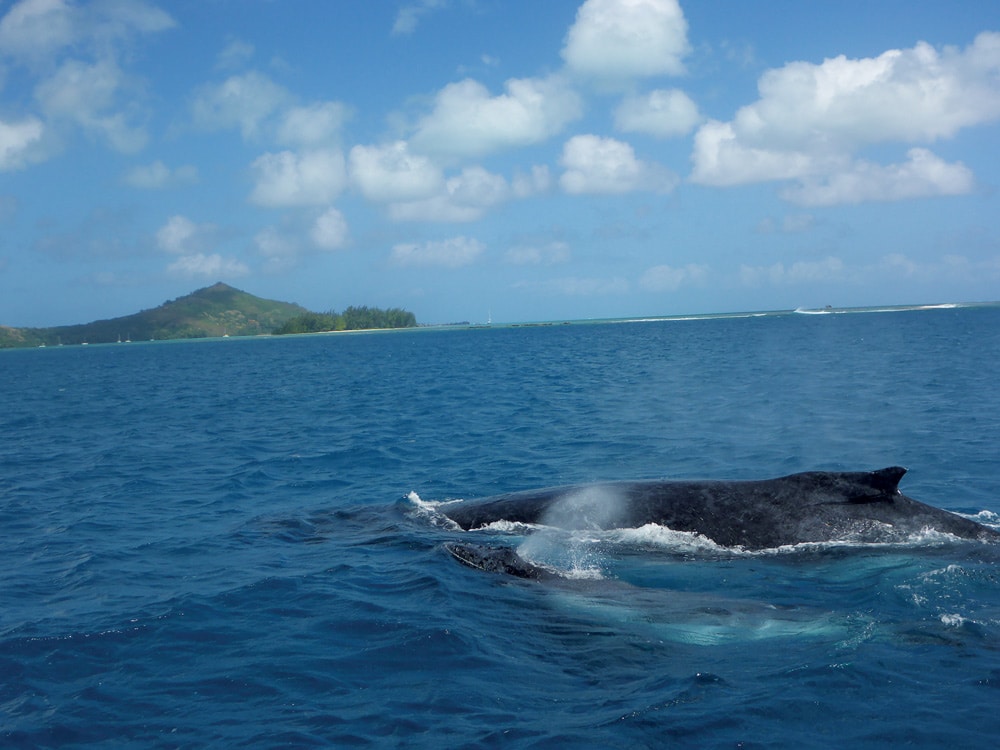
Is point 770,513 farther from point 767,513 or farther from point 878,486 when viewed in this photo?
point 878,486

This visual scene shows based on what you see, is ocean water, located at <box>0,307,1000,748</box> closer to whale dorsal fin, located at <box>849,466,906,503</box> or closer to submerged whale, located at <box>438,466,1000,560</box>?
submerged whale, located at <box>438,466,1000,560</box>

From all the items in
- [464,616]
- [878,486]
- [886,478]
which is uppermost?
[886,478]

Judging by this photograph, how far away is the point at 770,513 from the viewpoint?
41.1 ft

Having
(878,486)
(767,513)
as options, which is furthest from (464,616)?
(878,486)

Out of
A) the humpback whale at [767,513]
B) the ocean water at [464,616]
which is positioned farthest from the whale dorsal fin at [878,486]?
the ocean water at [464,616]

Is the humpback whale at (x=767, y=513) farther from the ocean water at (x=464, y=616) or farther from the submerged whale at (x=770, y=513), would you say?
the ocean water at (x=464, y=616)

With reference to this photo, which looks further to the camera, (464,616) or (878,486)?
(878,486)

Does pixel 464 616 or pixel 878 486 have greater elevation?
pixel 878 486

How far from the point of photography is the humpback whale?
12.0 m

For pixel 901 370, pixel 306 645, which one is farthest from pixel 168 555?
pixel 901 370

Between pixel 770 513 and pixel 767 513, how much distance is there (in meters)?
0.04

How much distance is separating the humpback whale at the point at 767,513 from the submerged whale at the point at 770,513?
13mm

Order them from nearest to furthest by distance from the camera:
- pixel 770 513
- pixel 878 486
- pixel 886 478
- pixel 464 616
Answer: pixel 464 616 < pixel 886 478 < pixel 878 486 < pixel 770 513

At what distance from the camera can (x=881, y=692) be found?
25.2ft
